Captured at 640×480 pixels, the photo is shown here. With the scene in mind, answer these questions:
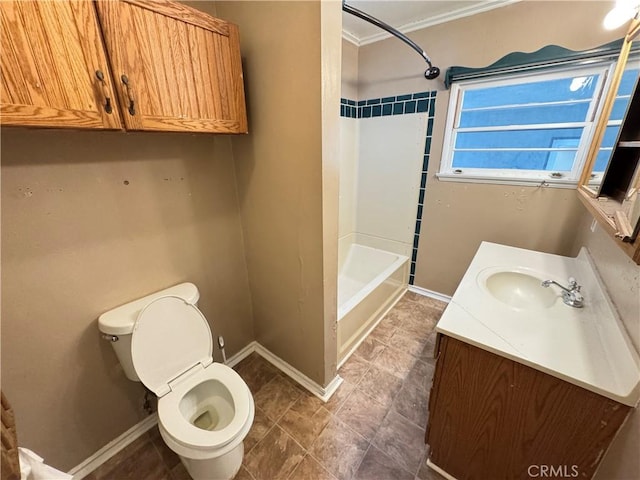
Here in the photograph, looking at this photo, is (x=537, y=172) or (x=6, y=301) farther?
(x=537, y=172)

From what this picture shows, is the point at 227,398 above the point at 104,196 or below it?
below

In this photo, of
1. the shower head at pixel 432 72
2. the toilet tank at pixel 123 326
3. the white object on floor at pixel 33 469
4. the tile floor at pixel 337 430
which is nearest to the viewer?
the white object on floor at pixel 33 469

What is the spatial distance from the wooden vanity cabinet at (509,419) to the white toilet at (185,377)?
0.87 metres

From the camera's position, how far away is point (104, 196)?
1096mm

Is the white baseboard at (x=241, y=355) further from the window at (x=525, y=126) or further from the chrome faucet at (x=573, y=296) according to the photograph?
the window at (x=525, y=126)

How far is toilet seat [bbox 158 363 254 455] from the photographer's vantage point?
992 mm

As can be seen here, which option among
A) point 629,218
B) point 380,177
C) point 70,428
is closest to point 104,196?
point 70,428

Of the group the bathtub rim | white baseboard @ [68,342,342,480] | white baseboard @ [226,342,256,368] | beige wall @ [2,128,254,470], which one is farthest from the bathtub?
beige wall @ [2,128,254,470]

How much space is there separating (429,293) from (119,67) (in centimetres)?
274

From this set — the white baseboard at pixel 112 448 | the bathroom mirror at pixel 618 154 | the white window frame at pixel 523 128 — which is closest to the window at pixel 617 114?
the bathroom mirror at pixel 618 154

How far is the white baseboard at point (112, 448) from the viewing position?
47.6 inches

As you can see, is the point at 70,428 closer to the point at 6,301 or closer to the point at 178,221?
the point at 6,301

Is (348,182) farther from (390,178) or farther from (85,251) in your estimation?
(85,251)

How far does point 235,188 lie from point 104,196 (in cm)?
64
